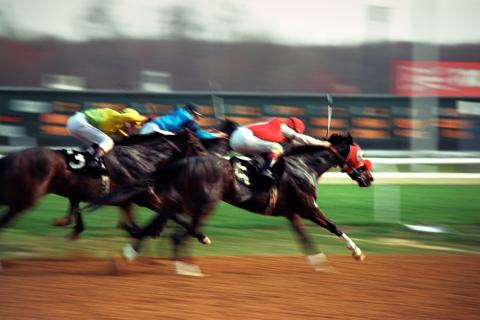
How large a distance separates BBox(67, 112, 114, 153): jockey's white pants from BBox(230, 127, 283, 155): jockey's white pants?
1392 millimetres

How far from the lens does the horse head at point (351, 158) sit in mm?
8070

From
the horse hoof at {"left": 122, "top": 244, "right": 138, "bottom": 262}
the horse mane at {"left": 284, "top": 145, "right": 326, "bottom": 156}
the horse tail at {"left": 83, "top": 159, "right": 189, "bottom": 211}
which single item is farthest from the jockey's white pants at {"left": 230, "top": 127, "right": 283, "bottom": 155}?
the horse hoof at {"left": 122, "top": 244, "right": 138, "bottom": 262}

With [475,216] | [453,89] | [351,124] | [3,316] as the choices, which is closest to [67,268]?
[3,316]

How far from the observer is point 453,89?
1623 centimetres

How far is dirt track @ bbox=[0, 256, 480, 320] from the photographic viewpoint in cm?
562

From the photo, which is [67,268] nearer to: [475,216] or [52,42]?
[475,216]

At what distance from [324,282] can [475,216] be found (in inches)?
205

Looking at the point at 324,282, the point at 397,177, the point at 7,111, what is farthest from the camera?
the point at 7,111

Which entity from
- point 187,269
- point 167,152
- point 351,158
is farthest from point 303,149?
point 187,269

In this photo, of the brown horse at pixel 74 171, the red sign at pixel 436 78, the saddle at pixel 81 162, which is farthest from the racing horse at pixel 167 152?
the red sign at pixel 436 78

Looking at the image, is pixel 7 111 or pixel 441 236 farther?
pixel 7 111

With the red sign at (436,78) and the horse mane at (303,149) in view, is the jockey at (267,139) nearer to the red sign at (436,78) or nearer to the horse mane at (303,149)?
the horse mane at (303,149)

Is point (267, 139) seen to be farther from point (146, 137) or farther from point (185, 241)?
point (146, 137)

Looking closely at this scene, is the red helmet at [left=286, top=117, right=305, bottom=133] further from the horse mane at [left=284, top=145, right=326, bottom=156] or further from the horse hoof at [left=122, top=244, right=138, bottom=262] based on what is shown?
the horse hoof at [left=122, top=244, right=138, bottom=262]
